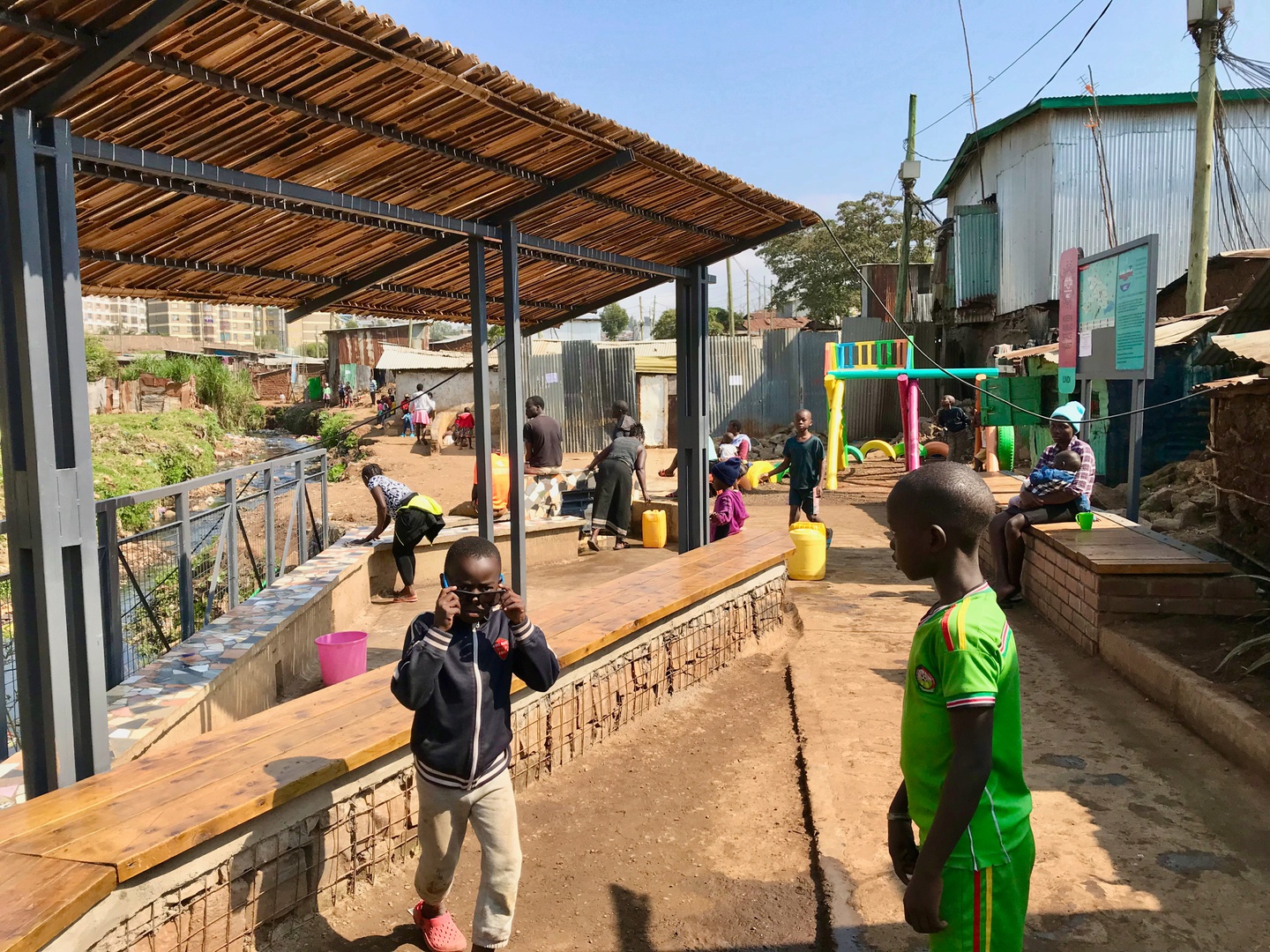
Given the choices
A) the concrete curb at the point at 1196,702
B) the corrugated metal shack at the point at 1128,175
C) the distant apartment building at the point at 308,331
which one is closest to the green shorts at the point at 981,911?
the concrete curb at the point at 1196,702

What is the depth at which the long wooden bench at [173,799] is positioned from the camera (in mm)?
2320

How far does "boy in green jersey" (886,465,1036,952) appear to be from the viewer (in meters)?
1.94

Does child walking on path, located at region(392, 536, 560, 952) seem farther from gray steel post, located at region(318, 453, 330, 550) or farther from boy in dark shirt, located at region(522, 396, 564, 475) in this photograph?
boy in dark shirt, located at region(522, 396, 564, 475)

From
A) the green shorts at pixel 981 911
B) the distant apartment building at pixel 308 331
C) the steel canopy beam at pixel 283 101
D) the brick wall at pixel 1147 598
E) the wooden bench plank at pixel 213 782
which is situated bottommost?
the brick wall at pixel 1147 598

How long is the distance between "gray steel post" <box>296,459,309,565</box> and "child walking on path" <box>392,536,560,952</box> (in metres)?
5.85

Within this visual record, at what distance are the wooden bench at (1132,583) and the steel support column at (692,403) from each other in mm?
2789

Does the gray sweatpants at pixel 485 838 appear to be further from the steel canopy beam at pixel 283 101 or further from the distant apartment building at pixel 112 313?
the distant apartment building at pixel 112 313

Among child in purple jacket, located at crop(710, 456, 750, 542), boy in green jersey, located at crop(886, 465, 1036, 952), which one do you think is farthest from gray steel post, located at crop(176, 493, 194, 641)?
child in purple jacket, located at crop(710, 456, 750, 542)

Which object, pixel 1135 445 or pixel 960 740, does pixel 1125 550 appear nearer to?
pixel 1135 445

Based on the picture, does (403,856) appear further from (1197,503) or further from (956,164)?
(956,164)

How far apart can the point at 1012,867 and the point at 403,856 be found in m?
2.45

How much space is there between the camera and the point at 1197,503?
31.2 feet

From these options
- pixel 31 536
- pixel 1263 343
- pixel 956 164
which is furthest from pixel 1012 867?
pixel 956 164

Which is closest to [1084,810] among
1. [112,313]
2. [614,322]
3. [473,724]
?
[473,724]
